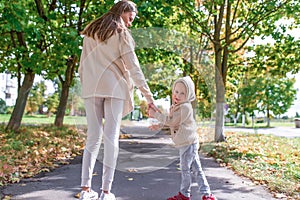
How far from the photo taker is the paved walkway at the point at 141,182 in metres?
3.38

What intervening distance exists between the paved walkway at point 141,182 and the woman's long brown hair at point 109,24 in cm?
150

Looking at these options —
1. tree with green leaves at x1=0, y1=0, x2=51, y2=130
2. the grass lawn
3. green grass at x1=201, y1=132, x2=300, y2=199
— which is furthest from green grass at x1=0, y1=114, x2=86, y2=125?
green grass at x1=201, y1=132, x2=300, y2=199

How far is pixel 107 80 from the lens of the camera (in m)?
2.69

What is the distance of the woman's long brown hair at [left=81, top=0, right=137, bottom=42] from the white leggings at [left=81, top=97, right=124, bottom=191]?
1.88 ft

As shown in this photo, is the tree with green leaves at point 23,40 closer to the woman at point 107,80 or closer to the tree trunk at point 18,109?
the tree trunk at point 18,109

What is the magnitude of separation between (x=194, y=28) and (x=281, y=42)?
3.22 meters

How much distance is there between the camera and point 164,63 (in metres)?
4.80

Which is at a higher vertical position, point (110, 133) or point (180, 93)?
point (180, 93)

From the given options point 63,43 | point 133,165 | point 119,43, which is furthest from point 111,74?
point 63,43

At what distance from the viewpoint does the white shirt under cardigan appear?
2.69 meters

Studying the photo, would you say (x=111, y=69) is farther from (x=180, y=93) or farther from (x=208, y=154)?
(x=208, y=154)

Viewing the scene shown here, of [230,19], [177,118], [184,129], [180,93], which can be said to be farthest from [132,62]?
[230,19]

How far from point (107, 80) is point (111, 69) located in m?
0.11

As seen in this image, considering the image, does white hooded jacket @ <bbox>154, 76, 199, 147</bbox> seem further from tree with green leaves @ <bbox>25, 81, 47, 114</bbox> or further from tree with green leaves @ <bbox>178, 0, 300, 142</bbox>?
tree with green leaves @ <bbox>25, 81, 47, 114</bbox>
